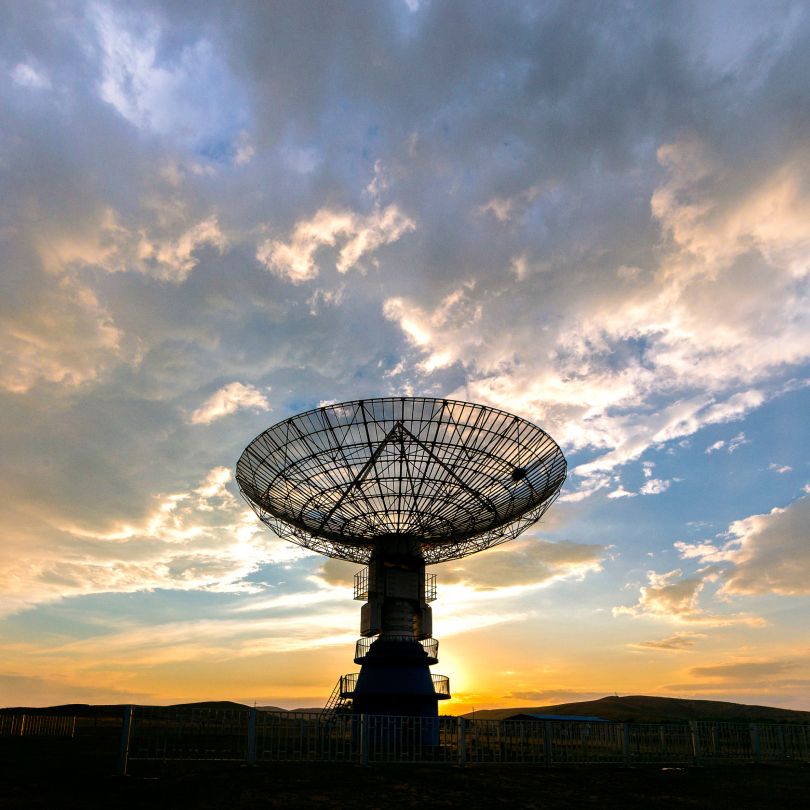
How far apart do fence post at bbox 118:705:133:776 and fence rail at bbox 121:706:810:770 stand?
4cm

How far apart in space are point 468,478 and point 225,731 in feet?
63.8

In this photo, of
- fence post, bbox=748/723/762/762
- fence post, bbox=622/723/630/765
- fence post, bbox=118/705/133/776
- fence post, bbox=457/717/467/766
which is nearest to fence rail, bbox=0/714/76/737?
fence post, bbox=118/705/133/776

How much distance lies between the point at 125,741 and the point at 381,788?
26.6ft

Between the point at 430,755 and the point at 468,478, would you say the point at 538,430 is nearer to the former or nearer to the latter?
the point at 468,478

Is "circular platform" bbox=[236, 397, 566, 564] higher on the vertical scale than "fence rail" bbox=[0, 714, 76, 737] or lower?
higher

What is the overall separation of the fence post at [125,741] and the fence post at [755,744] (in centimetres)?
2774

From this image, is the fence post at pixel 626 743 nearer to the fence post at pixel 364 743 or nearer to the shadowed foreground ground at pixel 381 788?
the shadowed foreground ground at pixel 381 788

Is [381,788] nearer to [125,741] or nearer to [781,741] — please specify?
[125,741]

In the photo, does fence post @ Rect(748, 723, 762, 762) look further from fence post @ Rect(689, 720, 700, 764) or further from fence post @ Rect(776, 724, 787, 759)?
fence post @ Rect(689, 720, 700, 764)

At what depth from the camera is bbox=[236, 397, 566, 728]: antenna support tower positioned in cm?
3547

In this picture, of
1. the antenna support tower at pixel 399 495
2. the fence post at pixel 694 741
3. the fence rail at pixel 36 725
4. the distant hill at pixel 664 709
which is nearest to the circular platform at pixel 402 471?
the antenna support tower at pixel 399 495

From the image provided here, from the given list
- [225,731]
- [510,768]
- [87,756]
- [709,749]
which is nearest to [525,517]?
[709,749]

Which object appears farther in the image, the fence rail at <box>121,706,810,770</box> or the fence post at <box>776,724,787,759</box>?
the fence post at <box>776,724,787,759</box>

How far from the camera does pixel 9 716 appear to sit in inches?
1656
